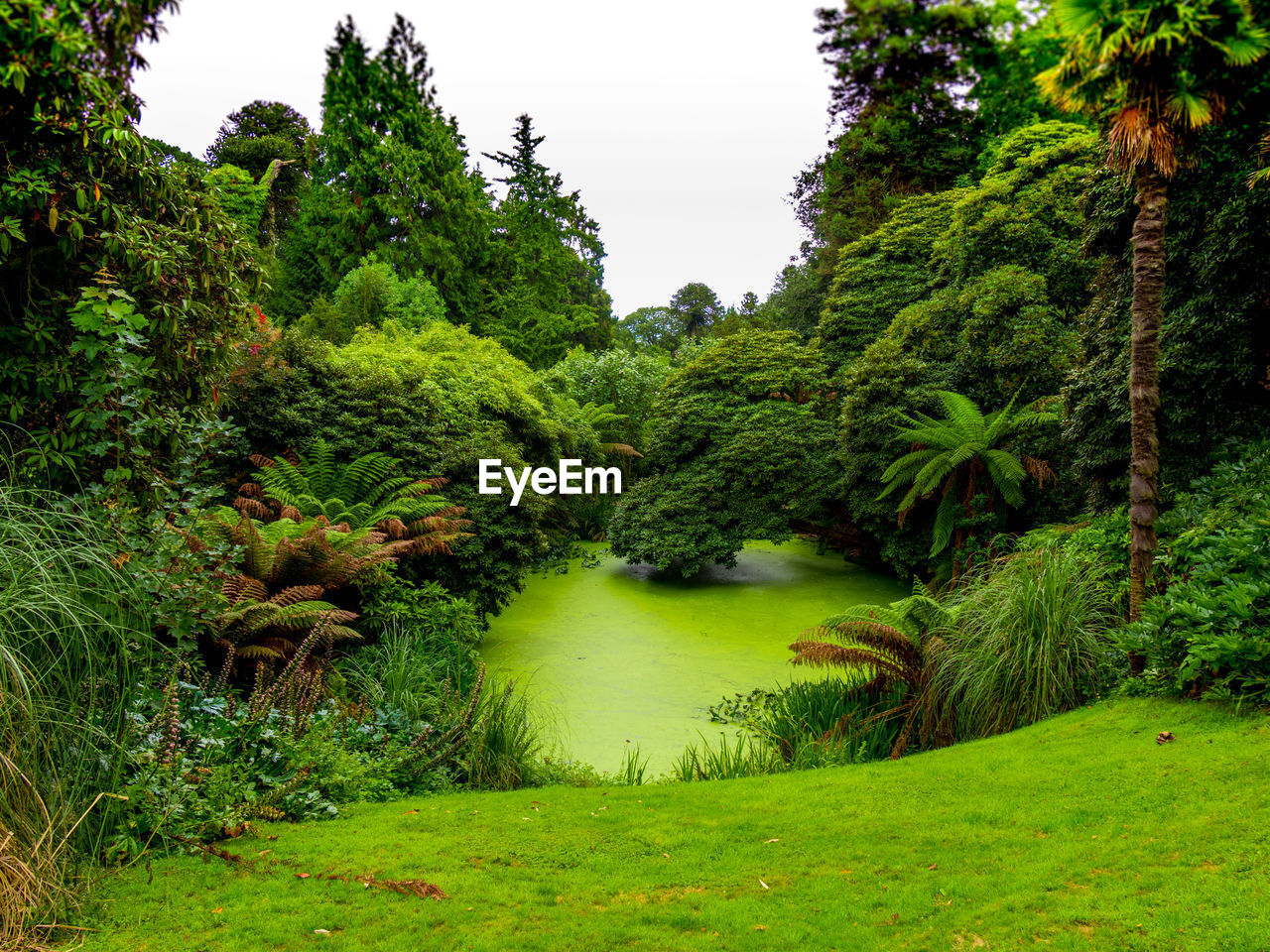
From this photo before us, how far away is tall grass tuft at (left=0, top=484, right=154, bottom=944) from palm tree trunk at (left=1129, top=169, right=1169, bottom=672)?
503 centimetres

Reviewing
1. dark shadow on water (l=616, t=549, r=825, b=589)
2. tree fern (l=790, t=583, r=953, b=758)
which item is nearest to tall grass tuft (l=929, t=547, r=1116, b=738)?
tree fern (l=790, t=583, r=953, b=758)

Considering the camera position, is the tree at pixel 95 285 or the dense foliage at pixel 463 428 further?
the tree at pixel 95 285

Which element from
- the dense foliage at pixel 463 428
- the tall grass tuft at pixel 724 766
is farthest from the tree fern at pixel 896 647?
the tall grass tuft at pixel 724 766

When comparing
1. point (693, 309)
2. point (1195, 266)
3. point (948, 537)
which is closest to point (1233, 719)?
point (1195, 266)

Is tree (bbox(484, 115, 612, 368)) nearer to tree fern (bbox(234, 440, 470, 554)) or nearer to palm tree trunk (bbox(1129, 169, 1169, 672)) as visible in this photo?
tree fern (bbox(234, 440, 470, 554))

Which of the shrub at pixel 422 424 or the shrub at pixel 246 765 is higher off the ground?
the shrub at pixel 422 424

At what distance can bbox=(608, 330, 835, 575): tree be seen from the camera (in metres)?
11.4

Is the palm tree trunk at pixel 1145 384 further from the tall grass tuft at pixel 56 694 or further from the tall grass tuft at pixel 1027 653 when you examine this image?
the tall grass tuft at pixel 56 694

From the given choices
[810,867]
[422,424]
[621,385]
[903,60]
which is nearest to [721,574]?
[621,385]

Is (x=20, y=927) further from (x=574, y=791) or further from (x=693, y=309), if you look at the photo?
(x=693, y=309)

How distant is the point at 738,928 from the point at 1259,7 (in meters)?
2.93

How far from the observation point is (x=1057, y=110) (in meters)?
2.51

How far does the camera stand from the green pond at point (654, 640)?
6664 mm

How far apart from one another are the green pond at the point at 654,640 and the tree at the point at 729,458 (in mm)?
693
